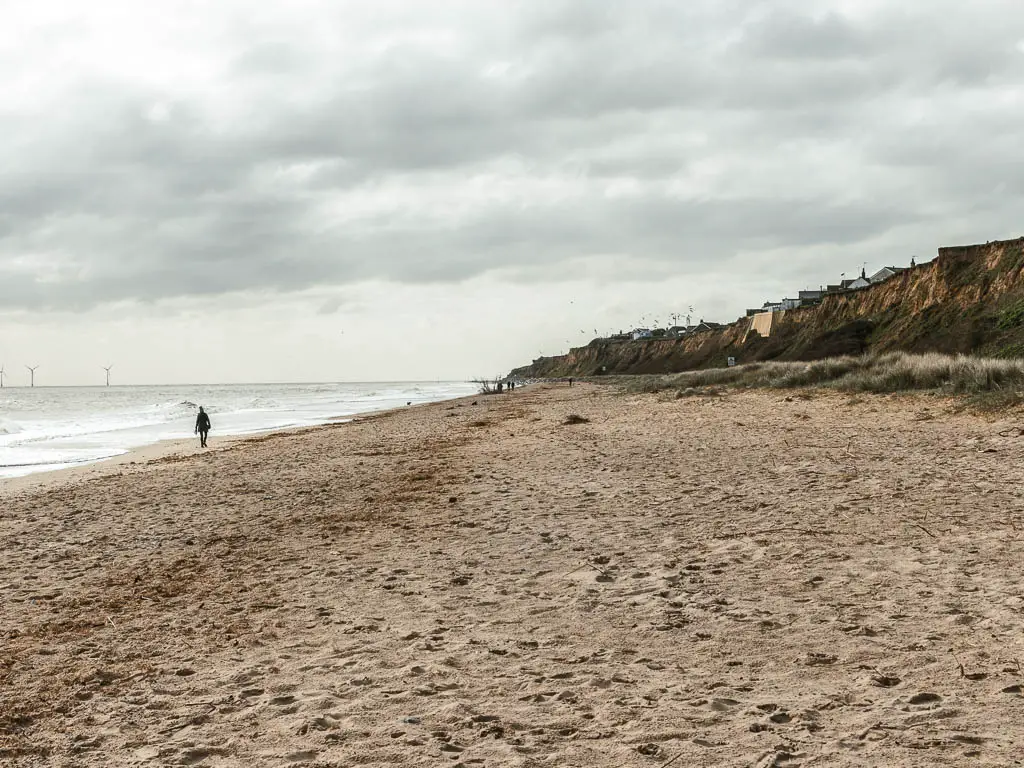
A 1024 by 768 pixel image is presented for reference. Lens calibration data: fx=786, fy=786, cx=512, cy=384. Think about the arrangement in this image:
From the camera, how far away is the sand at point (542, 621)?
393cm

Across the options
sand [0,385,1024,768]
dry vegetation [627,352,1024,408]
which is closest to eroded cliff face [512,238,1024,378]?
dry vegetation [627,352,1024,408]

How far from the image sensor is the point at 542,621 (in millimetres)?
5754

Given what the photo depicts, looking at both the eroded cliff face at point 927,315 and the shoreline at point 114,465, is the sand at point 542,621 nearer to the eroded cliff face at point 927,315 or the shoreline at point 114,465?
the shoreline at point 114,465

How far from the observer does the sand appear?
3.93 m

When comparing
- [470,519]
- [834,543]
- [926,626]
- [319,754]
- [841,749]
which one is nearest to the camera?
[841,749]

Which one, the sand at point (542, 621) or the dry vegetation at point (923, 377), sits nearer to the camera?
the sand at point (542, 621)

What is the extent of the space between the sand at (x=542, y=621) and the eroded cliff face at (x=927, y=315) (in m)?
29.9

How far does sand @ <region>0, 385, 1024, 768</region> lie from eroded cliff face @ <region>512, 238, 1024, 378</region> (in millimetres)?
29895

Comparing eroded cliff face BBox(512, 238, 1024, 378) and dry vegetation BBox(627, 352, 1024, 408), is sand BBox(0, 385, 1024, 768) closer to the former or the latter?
dry vegetation BBox(627, 352, 1024, 408)

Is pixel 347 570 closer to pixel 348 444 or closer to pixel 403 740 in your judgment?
pixel 403 740

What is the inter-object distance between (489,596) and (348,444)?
50.5 ft

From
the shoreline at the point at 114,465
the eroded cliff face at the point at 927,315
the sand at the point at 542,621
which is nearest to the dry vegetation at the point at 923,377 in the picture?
the sand at the point at 542,621

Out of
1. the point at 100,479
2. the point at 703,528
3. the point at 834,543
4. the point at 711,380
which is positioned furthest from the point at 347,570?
the point at 711,380

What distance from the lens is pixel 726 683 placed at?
4.48 m
